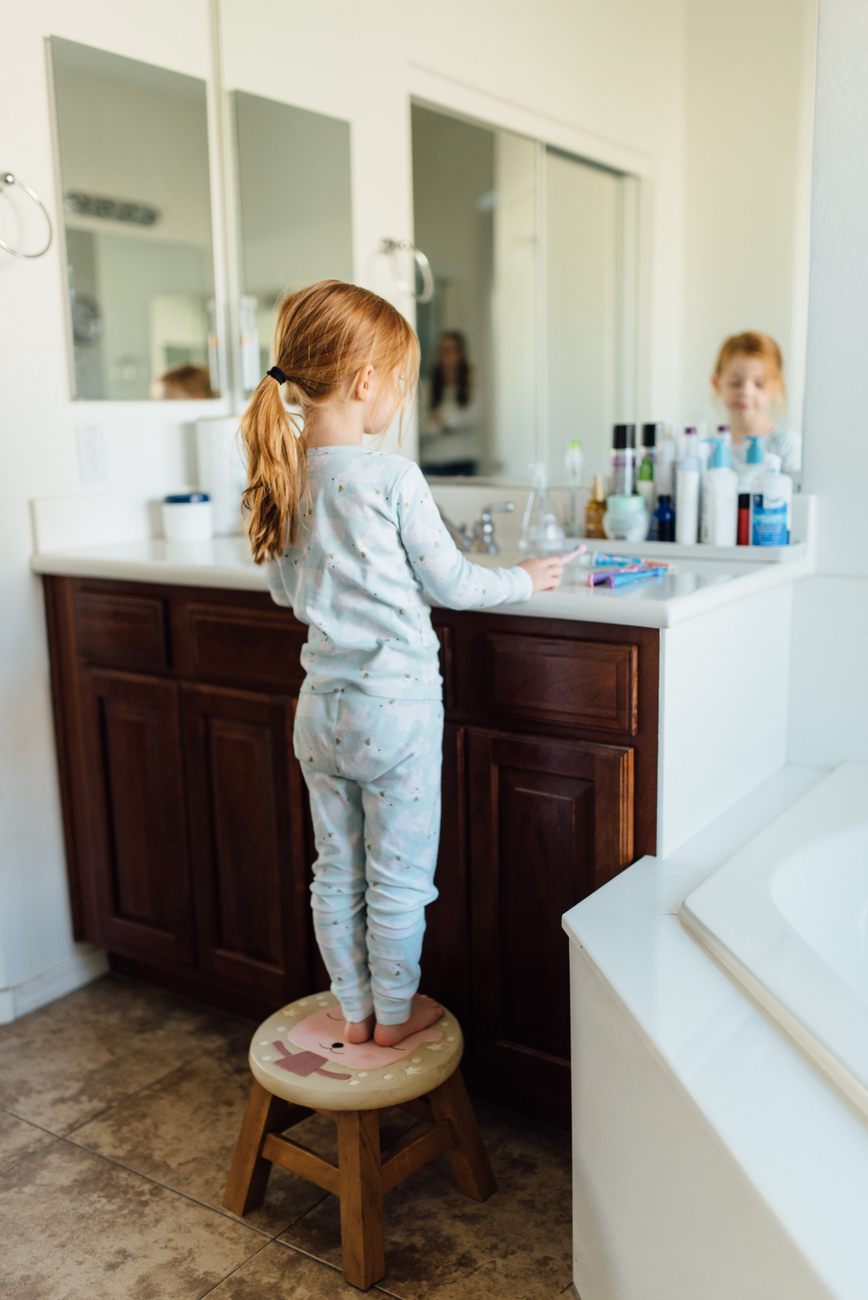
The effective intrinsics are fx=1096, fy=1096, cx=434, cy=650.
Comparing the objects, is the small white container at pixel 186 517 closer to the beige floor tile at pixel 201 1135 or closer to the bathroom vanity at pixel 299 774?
the bathroom vanity at pixel 299 774

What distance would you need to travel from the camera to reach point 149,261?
2186 millimetres

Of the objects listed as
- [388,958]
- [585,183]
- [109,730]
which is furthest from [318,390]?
[109,730]

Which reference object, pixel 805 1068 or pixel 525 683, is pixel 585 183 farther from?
pixel 805 1068

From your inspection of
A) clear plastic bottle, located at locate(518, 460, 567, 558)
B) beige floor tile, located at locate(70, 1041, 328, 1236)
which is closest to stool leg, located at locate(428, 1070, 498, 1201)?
beige floor tile, located at locate(70, 1041, 328, 1236)

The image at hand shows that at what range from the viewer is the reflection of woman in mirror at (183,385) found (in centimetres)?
225

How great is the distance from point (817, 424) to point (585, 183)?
0.61 metres

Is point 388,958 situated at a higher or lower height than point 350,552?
lower

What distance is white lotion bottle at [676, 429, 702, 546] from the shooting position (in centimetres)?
179

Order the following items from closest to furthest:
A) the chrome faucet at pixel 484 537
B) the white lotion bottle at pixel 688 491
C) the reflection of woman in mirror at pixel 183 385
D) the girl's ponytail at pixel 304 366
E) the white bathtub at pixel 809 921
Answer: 1. the white bathtub at pixel 809 921
2. the girl's ponytail at pixel 304 366
3. the white lotion bottle at pixel 688 491
4. the chrome faucet at pixel 484 537
5. the reflection of woman in mirror at pixel 183 385

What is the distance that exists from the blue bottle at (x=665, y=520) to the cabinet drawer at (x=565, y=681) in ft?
1.48

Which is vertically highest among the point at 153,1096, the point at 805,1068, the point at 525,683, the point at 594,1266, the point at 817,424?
the point at 817,424

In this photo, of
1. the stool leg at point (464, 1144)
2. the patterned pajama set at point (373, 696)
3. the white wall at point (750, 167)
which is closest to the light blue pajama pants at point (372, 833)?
the patterned pajama set at point (373, 696)

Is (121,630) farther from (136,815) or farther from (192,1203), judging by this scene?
(192,1203)

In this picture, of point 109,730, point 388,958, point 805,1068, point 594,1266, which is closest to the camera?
point 805,1068
